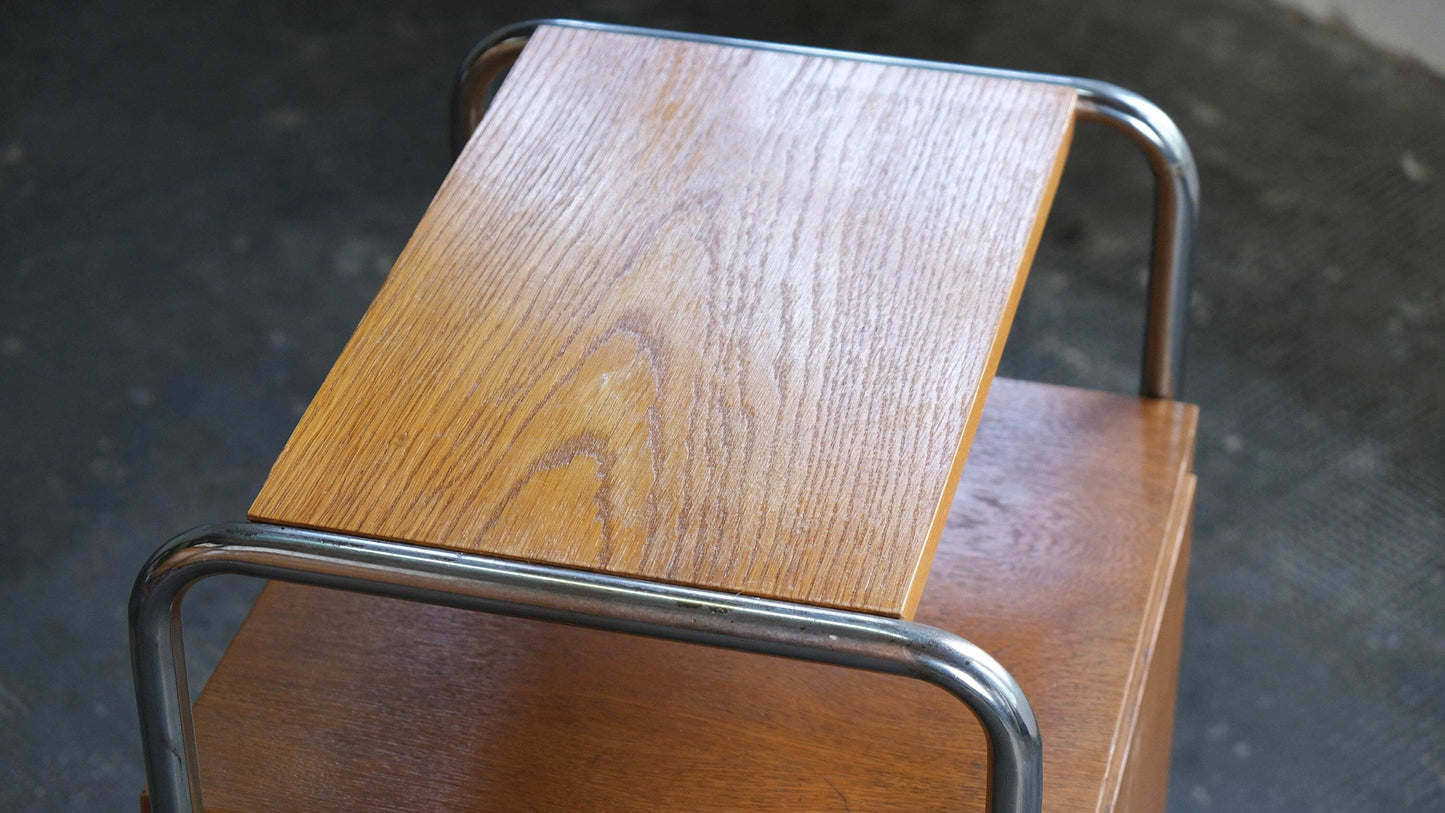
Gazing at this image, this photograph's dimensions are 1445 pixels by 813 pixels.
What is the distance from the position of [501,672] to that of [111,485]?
0.86m

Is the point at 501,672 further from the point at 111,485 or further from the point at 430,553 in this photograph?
the point at 111,485

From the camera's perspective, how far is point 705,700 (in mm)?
799

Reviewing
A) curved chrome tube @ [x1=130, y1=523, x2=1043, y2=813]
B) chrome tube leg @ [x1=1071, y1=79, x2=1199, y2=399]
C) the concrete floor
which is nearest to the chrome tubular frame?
curved chrome tube @ [x1=130, y1=523, x2=1043, y2=813]

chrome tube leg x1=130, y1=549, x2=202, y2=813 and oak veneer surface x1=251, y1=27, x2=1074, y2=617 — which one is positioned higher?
oak veneer surface x1=251, y1=27, x2=1074, y2=617

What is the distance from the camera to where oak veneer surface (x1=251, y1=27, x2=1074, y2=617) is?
1.98 ft

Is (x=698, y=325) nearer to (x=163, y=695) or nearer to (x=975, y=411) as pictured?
(x=975, y=411)

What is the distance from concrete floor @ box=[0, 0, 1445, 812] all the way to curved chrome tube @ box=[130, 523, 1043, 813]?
2.55 feet

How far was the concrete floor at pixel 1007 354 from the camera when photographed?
134 centimetres

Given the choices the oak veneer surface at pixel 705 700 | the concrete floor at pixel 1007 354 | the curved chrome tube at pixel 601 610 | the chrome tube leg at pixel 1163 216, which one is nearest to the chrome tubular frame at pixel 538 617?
the curved chrome tube at pixel 601 610

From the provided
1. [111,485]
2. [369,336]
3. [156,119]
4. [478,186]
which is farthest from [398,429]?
[156,119]

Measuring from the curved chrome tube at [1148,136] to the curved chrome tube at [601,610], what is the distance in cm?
38

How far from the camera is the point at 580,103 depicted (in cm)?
84

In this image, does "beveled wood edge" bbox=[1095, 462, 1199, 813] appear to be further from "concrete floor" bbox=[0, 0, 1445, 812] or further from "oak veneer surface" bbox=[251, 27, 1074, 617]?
"concrete floor" bbox=[0, 0, 1445, 812]

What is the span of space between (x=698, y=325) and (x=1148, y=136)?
0.30 metres
